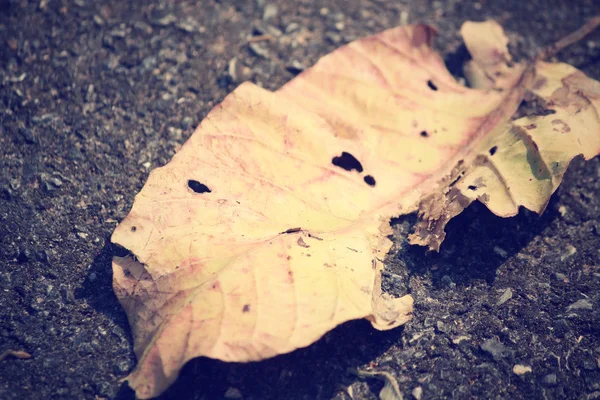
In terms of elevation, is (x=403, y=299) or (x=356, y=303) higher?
(x=356, y=303)

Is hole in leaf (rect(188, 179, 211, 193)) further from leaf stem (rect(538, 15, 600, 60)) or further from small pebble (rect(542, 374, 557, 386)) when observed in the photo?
leaf stem (rect(538, 15, 600, 60))

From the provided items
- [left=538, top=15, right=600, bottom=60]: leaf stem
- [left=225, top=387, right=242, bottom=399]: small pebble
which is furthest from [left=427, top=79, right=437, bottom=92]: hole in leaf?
[left=225, top=387, right=242, bottom=399]: small pebble

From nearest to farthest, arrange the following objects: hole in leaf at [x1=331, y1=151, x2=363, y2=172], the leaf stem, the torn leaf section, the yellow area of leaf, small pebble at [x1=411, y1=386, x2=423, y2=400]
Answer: the yellow area of leaf
small pebble at [x1=411, y1=386, x2=423, y2=400]
the torn leaf section
hole in leaf at [x1=331, y1=151, x2=363, y2=172]
the leaf stem

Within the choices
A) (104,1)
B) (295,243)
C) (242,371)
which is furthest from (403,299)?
(104,1)

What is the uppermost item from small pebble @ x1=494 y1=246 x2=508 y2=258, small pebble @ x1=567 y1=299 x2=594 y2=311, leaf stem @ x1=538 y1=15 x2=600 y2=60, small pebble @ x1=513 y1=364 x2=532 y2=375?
leaf stem @ x1=538 y1=15 x2=600 y2=60

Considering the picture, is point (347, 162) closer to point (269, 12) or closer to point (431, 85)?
point (431, 85)

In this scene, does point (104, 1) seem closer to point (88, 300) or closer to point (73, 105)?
point (73, 105)

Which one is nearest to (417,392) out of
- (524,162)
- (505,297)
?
(505,297)

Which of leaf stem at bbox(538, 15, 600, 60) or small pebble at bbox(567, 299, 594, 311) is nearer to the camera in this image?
small pebble at bbox(567, 299, 594, 311)
